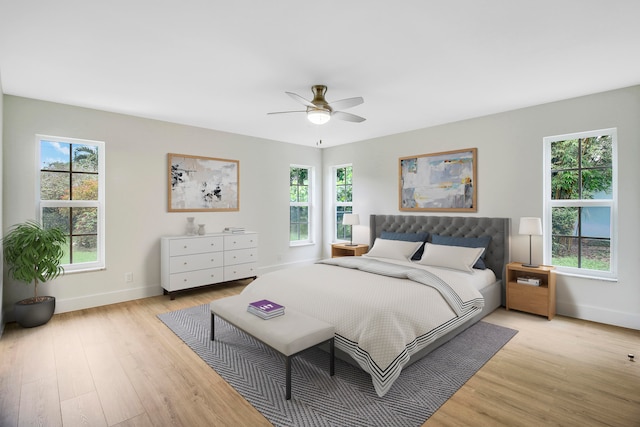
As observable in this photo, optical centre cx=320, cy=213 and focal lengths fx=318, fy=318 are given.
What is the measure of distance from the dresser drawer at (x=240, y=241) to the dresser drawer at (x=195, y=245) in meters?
0.10

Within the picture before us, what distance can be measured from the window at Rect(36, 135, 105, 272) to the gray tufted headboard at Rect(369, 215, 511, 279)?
13.6ft

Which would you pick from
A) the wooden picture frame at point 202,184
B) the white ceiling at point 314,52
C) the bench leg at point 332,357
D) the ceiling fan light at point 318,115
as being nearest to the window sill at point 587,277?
the white ceiling at point 314,52

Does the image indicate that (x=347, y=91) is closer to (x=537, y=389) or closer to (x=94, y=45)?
(x=94, y=45)

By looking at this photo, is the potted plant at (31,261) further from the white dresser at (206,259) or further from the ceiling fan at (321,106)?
the ceiling fan at (321,106)

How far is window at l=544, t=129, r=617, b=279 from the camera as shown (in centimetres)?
352

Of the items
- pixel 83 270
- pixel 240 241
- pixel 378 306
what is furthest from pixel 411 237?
pixel 83 270

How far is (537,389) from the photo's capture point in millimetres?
2268

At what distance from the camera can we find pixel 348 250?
572 centimetres

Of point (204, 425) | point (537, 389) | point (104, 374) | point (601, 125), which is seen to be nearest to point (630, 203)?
point (601, 125)

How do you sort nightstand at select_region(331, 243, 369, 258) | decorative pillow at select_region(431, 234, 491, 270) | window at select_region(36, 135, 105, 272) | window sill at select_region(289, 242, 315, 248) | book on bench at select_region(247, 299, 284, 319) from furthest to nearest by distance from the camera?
1. window sill at select_region(289, 242, 315, 248)
2. nightstand at select_region(331, 243, 369, 258)
3. decorative pillow at select_region(431, 234, 491, 270)
4. window at select_region(36, 135, 105, 272)
5. book on bench at select_region(247, 299, 284, 319)

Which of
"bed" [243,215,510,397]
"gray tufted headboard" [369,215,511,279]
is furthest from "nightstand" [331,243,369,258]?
"bed" [243,215,510,397]

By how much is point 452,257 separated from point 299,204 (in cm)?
329

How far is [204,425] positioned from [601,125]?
4.65 m

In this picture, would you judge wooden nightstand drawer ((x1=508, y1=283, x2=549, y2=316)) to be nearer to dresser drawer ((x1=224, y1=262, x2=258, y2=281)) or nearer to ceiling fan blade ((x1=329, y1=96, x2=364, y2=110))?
ceiling fan blade ((x1=329, y1=96, x2=364, y2=110))
